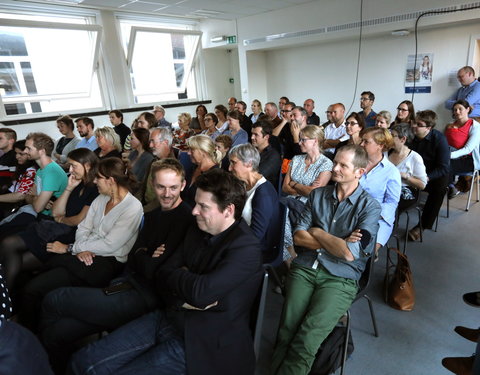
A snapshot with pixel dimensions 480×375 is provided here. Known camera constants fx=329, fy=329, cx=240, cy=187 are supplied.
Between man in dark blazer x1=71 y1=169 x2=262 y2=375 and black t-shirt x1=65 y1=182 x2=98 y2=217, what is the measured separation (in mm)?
1247

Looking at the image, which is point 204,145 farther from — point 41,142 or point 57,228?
point 41,142

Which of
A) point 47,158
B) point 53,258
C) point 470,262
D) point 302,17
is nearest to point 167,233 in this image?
point 53,258

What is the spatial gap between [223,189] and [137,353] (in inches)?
32.2

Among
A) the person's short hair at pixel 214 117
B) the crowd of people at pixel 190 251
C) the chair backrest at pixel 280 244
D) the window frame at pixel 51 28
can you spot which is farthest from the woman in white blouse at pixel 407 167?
the window frame at pixel 51 28

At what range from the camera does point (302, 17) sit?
6.62 m

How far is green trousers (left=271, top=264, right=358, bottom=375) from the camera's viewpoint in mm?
1592

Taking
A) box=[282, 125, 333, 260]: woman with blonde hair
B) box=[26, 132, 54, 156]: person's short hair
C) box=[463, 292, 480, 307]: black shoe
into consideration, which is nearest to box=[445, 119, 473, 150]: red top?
box=[282, 125, 333, 260]: woman with blonde hair

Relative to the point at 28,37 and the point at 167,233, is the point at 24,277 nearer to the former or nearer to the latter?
the point at 167,233

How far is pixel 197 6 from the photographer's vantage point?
639 centimetres

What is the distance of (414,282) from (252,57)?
6692 mm

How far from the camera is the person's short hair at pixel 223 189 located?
1485 millimetres

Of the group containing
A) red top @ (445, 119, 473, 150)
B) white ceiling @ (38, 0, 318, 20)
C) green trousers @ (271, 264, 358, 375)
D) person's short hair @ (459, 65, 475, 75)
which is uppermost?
white ceiling @ (38, 0, 318, 20)

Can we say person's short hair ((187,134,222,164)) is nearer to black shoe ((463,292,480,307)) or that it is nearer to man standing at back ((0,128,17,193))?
Result: black shoe ((463,292,480,307))

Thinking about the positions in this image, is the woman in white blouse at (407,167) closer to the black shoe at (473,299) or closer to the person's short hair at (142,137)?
the black shoe at (473,299)
